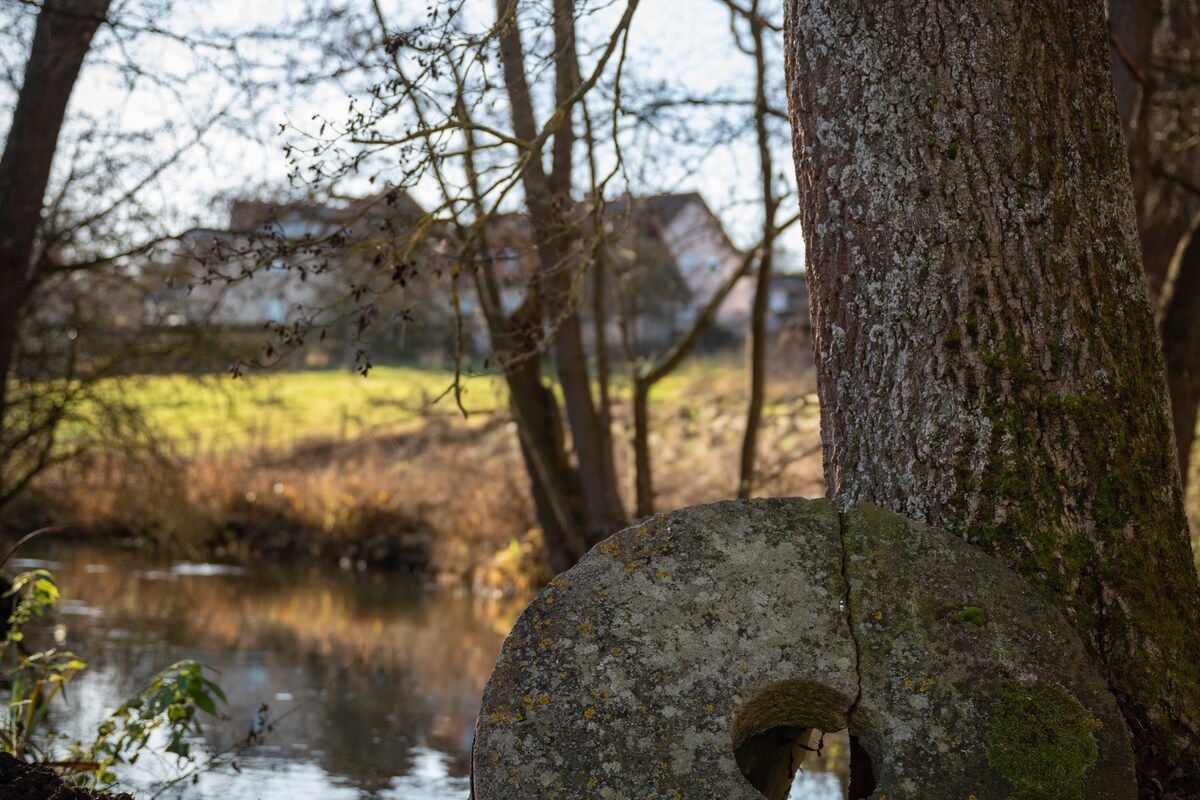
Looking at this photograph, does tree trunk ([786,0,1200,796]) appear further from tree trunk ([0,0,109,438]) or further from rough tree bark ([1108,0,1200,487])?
tree trunk ([0,0,109,438])

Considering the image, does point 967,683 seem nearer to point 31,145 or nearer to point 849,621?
point 849,621

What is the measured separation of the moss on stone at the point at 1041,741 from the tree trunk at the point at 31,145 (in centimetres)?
768

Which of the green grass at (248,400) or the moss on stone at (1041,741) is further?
the green grass at (248,400)

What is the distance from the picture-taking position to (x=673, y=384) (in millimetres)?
21484

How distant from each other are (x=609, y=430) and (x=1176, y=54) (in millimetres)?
5192

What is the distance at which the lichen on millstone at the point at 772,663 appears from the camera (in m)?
2.70

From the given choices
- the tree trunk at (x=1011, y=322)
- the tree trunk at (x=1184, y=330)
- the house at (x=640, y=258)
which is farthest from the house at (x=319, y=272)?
the tree trunk at (x=1184, y=330)

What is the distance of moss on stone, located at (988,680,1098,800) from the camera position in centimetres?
269

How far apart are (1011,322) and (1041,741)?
3.58 feet

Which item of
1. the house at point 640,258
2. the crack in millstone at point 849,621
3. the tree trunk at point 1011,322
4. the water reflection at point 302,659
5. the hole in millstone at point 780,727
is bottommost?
the water reflection at point 302,659

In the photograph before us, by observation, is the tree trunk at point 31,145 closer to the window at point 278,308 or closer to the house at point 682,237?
the window at point 278,308

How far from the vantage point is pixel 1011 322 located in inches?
126

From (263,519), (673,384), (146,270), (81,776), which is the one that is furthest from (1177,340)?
(673,384)

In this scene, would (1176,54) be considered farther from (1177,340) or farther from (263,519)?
(263,519)
